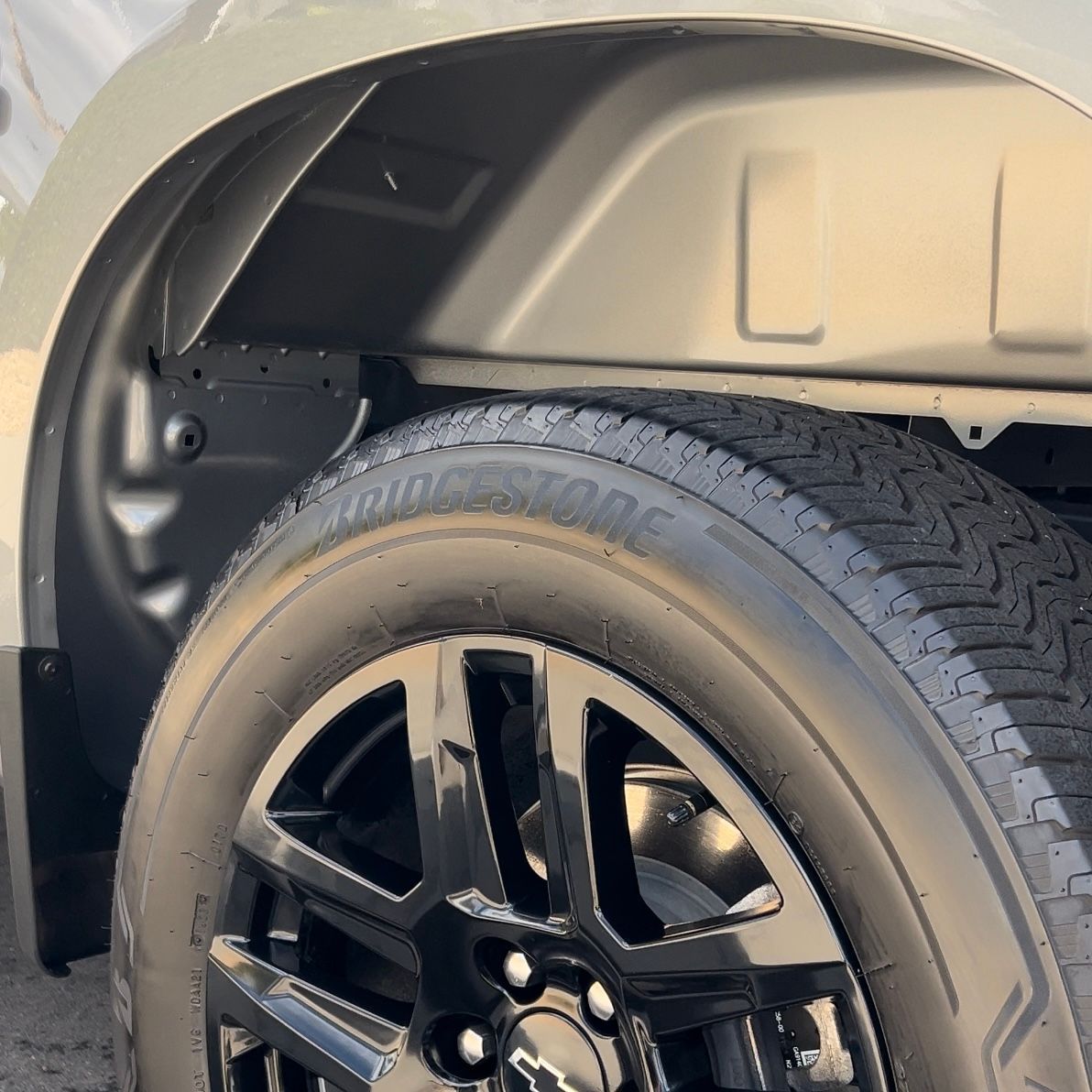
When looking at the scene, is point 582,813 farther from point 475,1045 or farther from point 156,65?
point 156,65

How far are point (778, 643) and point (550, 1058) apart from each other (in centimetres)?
43

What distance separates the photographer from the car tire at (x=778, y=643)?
89 centimetres

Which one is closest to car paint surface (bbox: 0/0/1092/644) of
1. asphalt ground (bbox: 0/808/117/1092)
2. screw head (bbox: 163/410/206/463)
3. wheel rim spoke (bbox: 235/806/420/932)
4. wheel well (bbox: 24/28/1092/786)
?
wheel well (bbox: 24/28/1092/786)

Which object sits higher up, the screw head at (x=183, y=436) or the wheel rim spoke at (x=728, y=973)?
the screw head at (x=183, y=436)

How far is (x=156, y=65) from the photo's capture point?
4.24ft

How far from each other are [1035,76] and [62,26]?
100 centimetres

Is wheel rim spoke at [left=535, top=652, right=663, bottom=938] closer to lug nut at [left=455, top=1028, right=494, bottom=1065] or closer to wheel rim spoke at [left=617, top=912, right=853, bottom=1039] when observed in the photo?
wheel rim spoke at [left=617, top=912, right=853, bottom=1039]

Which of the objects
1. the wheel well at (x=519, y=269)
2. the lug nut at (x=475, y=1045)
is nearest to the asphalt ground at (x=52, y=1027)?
the wheel well at (x=519, y=269)

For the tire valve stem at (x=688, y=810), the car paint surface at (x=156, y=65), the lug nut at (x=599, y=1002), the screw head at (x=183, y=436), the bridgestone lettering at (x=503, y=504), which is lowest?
the lug nut at (x=599, y=1002)

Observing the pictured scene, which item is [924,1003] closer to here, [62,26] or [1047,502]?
[1047,502]

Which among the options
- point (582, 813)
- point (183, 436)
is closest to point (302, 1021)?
point (582, 813)

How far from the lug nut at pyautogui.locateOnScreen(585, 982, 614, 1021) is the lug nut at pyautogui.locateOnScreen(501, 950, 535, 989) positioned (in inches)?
2.4

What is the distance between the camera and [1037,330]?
125 cm

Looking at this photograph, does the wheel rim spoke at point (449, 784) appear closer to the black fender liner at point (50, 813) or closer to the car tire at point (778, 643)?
the car tire at point (778, 643)
